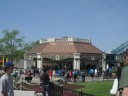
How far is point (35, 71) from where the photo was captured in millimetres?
54594

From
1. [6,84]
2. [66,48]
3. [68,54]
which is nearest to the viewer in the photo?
[6,84]

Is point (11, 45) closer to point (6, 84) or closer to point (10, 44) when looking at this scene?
point (10, 44)

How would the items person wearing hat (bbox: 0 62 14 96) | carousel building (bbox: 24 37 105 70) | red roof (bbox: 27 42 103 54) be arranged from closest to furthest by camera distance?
1. person wearing hat (bbox: 0 62 14 96)
2. carousel building (bbox: 24 37 105 70)
3. red roof (bbox: 27 42 103 54)

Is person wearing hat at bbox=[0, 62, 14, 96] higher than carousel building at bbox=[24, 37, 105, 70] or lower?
lower

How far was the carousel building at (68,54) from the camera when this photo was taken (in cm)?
6384

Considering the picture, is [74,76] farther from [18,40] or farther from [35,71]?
[18,40]

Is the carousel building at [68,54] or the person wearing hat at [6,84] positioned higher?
the carousel building at [68,54]

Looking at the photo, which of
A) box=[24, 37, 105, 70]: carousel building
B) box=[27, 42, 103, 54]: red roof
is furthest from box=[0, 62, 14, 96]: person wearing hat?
box=[27, 42, 103, 54]: red roof

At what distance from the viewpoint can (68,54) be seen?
63656 mm

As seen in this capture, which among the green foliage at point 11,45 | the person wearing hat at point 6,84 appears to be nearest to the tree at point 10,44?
the green foliage at point 11,45

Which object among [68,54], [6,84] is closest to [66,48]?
[68,54]

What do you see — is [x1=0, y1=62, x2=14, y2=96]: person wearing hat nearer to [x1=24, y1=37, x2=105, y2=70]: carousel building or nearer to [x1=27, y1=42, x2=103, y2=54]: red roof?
[x1=24, y1=37, x2=105, y2=70]: carousel building

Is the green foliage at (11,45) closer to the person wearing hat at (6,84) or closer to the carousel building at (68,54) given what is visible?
the carousel building at (68,54)

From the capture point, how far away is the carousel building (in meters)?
63.8
